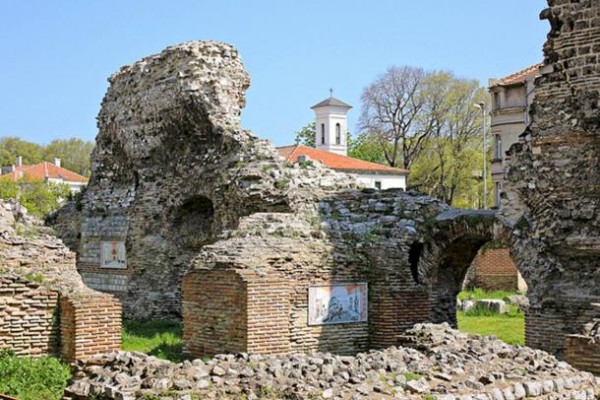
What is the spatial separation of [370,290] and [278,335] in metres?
1.82

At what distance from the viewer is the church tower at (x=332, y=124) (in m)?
57.2

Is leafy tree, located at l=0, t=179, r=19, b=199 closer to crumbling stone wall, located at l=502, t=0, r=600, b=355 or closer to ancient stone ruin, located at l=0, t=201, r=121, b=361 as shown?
ancient stone ruin, located at l=0, t=201, r=121, b=361

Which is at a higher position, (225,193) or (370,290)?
(225,193)

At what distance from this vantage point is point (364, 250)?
14.1 metres

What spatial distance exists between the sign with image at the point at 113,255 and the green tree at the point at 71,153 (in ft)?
180

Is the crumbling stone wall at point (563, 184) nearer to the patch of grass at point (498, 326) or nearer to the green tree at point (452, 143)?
the patch of grass at point (498, 326)

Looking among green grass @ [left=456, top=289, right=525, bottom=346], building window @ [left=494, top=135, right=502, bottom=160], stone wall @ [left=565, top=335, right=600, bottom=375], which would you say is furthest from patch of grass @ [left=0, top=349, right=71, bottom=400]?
building window @ [left=494, top=135, right=502, bottom=160]

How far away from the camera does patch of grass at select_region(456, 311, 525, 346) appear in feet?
50.6

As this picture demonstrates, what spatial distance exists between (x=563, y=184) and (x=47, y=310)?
6772mm

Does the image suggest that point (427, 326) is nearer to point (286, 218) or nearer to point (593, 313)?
point (593, 313)

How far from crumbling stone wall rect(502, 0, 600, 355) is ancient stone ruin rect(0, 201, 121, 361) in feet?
18.1

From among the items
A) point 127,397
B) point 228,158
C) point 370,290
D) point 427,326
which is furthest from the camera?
point 228,158

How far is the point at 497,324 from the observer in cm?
1739

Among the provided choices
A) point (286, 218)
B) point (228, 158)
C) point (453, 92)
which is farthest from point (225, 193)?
point (453, 92)
